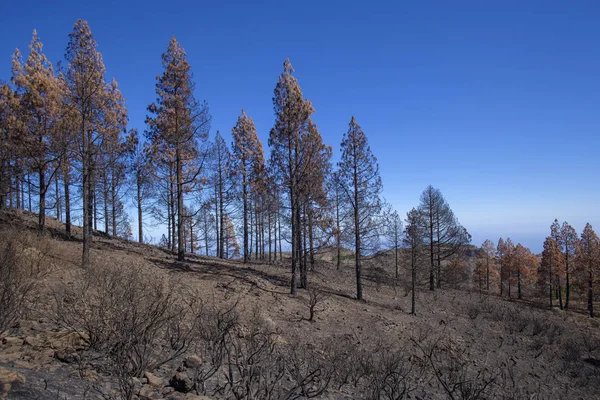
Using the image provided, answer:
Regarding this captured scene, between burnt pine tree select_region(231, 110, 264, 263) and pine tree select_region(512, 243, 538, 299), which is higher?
burnt pine tree select_region(231, 110, 264, 263)

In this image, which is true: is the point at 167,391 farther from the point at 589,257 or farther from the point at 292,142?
the point at 589,257

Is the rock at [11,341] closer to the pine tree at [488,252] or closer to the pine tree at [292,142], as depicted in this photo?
the pine tree at [292,142]

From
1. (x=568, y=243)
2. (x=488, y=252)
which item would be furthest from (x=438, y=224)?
(x=488, y=252)

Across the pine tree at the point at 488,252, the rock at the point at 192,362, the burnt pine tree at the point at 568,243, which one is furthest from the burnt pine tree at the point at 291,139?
the pine tree at the point at 488,252

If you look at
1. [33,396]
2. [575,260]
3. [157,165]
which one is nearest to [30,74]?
[157,165]

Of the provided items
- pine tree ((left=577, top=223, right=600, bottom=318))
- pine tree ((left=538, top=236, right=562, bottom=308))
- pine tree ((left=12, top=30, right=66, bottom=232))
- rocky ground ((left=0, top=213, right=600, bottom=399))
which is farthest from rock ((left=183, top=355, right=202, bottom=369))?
pine tree ((left=538, top=236, right=562, bottom=308))

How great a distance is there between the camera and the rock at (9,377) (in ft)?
10.6

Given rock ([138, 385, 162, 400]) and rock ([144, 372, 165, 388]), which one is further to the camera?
rock ([144, 372, 165, 388])

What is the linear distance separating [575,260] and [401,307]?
30.6 meters

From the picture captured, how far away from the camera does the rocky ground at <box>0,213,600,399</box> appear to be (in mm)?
4273

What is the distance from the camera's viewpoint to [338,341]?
1049 centimetres

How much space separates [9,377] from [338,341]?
888 cm

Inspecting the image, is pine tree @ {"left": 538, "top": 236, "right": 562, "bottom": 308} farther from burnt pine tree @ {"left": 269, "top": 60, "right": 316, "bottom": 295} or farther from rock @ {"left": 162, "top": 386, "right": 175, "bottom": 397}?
rock @ {"left": 162, "top": 386, "right": 175, "bottom": 397}

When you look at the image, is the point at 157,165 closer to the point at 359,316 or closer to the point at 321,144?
the point at 321,144
